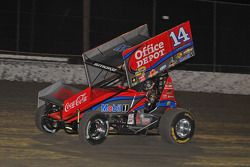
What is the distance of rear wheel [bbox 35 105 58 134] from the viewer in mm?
9648

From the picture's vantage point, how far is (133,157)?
8273 mm

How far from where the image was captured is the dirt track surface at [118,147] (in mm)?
7797

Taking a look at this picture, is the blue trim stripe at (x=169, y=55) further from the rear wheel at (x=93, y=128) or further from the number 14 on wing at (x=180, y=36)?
the rear wheel at (x=93, y=128)

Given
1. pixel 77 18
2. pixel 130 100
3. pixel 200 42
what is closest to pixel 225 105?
pixel 200 42

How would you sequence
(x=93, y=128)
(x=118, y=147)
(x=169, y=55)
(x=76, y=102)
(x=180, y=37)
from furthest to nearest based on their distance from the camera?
1. (x=180, y=37)
2. (x=169, y=55)
3. (x=118, y=147)
4. (x=76, y=102)
5. (x=93, y=128)

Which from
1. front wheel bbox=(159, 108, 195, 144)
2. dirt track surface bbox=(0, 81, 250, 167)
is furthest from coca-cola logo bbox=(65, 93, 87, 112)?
front wheel bbox=(159, 108, 195, 144)

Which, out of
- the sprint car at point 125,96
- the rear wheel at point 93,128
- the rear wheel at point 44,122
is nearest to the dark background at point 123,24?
the rear wheel at point 44,122

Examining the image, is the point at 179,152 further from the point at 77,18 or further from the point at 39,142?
the point at 77,18

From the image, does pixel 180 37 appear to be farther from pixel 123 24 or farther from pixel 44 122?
pixel 123 24

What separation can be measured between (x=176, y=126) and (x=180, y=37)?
1.60 meters

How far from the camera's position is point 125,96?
9336 millimetres

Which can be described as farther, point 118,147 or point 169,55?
point 169,55

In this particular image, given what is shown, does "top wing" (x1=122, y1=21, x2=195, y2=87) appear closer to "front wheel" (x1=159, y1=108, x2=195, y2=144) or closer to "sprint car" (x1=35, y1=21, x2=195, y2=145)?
"sprint car" (x1=35, y1=21, x2=195, y2=145)

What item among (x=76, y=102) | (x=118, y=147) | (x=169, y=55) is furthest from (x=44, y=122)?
(x=169, y=55)
